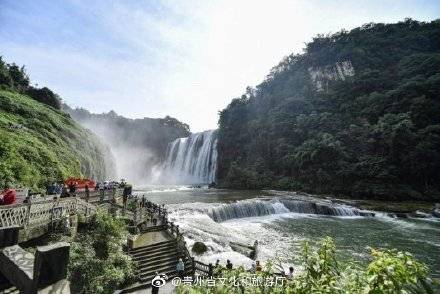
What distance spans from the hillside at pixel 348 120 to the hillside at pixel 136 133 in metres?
42.5

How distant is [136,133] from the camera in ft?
420

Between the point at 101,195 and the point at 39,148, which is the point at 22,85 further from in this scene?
the point at 101,195

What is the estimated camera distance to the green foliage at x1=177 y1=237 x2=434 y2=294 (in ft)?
7.34

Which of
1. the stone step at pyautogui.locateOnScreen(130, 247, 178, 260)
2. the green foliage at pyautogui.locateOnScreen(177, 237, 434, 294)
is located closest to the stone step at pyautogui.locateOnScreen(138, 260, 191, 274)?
the stone step at pyautogui.locateOnScreen(130, 247, 178, 260)

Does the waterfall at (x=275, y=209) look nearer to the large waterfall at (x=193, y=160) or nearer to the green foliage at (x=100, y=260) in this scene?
the green foliage at (x=100, y=260)

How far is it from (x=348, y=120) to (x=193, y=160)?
4659 cm

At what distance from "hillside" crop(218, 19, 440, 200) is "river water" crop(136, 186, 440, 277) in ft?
61.6

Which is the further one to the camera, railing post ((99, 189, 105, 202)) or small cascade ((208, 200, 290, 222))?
small cascade ((208, 200, 290, 222))

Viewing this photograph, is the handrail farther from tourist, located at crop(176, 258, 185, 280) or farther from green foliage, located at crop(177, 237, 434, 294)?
green foliage, located at crop(177, 237, 434, 294)

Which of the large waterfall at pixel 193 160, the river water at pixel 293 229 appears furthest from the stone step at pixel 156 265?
the large waterfall at pixel 193 160

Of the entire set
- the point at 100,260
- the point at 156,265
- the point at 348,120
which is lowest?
the point at 156,265

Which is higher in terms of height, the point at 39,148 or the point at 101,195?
the point at 39,148

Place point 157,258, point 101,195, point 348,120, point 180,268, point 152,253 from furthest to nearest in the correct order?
point 348,120, point 101,195, point 152,253, point 157,258, point 180,268

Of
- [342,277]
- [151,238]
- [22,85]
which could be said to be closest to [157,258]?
[151,238]
